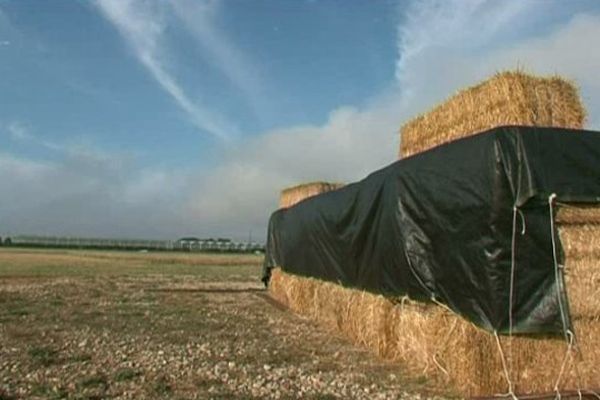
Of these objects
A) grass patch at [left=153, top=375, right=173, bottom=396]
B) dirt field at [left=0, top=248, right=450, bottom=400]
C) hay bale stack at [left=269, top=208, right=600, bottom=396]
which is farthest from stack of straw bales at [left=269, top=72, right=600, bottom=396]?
grass patch at [left=153, top=375, right=173, bottom=396]

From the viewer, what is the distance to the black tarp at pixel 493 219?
6.22 metres

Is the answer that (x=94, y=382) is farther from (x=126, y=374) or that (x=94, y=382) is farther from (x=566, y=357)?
(x=566, y=357)

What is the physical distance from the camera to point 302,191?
19672mm

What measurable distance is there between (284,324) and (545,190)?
Result: 785 cm

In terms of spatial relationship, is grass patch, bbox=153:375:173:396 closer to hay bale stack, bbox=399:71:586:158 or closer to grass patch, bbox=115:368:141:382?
grass patch, bbox=115:368:141:382

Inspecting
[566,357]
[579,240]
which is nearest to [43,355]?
[566,357]

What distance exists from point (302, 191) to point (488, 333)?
13.5 meters

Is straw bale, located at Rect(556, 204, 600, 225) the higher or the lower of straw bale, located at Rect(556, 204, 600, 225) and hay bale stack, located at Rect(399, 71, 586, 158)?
the lower

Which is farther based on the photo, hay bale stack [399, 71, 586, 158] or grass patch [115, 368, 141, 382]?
hay bale stack [399, 71, 586, 158]

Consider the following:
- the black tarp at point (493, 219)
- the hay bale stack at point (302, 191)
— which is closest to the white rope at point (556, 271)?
the black tarp at point (493, 219)

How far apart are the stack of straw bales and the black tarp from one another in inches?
7.1

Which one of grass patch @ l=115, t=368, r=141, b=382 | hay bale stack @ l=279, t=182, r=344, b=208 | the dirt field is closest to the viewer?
the dirt field

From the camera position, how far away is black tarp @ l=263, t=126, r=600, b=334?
622 centimetres

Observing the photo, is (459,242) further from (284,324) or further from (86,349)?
(284,324)
